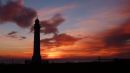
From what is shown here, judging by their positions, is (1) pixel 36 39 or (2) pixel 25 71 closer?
(2) pixel 25 71

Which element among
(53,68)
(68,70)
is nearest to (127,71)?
(68,70)

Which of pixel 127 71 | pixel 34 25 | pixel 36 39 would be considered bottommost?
pixel 127 71

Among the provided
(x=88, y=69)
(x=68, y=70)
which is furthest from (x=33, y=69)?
(x=88, y=69)

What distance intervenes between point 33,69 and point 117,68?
38.1 feet

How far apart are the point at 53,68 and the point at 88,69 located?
5.14 meters

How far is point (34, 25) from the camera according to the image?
51.2m

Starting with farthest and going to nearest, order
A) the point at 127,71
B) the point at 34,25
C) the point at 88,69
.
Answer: the point at 34,25 < the point at 88,69 < the point at 127,71

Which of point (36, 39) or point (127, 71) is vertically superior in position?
point (36, 39)

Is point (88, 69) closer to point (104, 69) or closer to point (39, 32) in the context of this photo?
point (104, 69)

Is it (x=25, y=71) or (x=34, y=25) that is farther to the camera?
(x=34, y=25)

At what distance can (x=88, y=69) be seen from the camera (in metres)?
32.0

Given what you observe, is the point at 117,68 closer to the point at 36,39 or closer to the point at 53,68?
the point at 53,68

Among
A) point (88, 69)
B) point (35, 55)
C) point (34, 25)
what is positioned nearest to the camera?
point (88, 69)

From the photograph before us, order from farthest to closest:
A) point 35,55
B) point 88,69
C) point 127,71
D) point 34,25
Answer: point 34,25, point 35,55, point 88,69, point 127,71
